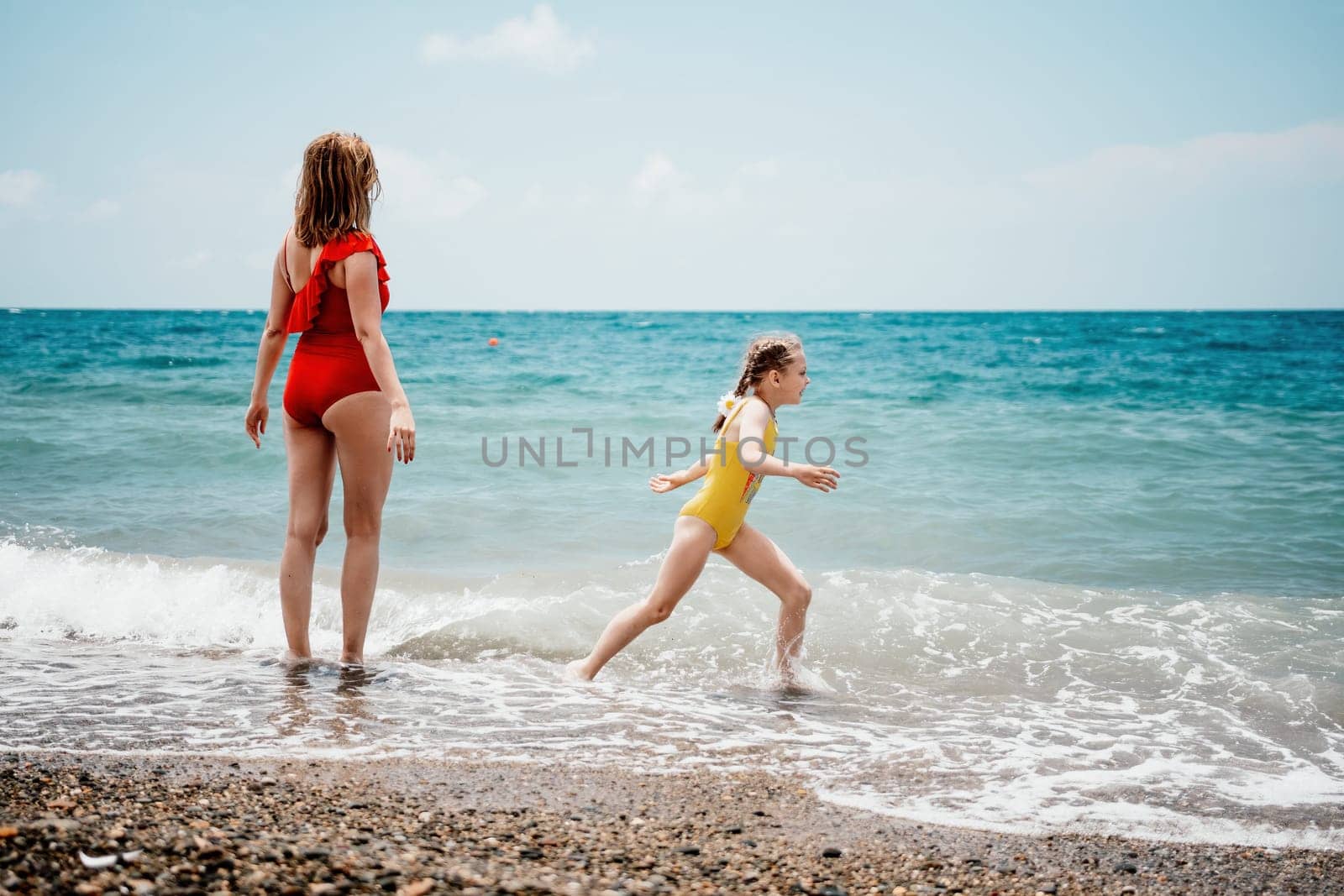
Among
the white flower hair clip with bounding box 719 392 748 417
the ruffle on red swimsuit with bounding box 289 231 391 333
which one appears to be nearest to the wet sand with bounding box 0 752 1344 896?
the ruffle on red swimsuit with bounding box 289 231 391 333

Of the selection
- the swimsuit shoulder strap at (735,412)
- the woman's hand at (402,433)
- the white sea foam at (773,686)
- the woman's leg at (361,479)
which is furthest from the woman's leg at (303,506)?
the swimsuit shoulder strap at (735,412)

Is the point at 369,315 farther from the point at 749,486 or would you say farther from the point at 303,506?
the point at 749,486

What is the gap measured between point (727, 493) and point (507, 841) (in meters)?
2.29

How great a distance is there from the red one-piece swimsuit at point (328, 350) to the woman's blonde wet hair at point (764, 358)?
170 cm

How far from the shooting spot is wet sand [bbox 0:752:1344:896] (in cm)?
241

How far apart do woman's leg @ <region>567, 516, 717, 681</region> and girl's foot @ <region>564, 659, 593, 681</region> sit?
24cm

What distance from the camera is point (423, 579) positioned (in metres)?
7.44

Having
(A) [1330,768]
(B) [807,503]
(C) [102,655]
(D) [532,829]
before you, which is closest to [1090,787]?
(A) [1330,768]

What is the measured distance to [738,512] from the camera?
4824 mm

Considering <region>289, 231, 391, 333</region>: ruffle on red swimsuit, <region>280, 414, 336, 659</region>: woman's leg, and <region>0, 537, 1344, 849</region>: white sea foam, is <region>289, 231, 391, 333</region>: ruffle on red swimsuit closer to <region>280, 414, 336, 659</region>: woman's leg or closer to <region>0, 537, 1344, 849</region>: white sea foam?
<region>280, 414, 336, 659</region>: woman's leg

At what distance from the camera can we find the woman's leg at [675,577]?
474cm

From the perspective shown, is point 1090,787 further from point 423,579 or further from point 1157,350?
point 1157,350

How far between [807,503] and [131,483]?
24.1ft

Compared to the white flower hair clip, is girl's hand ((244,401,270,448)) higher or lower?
lower
